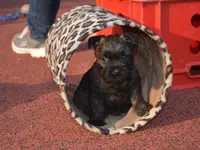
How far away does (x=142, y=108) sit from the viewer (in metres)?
2.05

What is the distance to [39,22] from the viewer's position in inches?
126

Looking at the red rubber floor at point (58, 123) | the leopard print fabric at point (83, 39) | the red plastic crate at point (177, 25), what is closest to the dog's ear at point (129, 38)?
the leopard print fabric at point (83, 39)

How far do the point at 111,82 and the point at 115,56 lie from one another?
13 cm

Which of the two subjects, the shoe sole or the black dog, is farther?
the shoe sole

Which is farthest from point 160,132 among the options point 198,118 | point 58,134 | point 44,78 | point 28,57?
point 28,57

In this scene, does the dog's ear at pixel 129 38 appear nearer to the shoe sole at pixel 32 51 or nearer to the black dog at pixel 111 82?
the black dog at pixel 111 82

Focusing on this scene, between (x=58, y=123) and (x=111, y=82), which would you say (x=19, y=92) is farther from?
(x=111, y=82)

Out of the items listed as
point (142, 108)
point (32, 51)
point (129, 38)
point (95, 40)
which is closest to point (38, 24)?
point (32, 51)

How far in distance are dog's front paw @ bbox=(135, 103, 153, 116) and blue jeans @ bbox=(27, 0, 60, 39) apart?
1.37 metres

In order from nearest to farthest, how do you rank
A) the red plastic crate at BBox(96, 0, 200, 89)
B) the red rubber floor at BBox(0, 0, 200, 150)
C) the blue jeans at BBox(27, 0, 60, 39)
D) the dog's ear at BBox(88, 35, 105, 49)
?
1. the red rubber floor at BBox(0, 0, 200, 150)
2. the dog's ear at BBox(88, 35, 105, 49)
3. the red plastic crate at BBox(96, 0, 200, 89)
4. the blue jeans at BBox(27, 0, 60, 39)

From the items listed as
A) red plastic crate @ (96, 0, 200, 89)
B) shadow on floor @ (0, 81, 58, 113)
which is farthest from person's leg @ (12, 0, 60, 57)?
red plastic crate @ (96, 0, 200, 89)

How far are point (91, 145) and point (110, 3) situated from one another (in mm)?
1221

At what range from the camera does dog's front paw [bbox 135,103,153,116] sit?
2.04 m

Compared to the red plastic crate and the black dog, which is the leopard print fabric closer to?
the black dog
